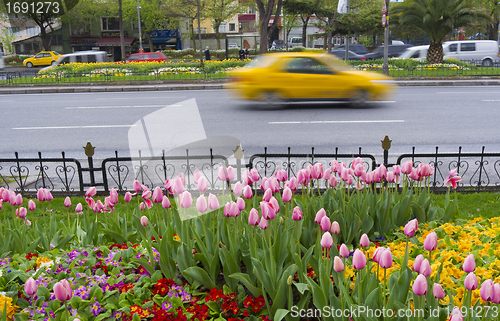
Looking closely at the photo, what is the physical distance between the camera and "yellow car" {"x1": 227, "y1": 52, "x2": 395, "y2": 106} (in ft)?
42.3

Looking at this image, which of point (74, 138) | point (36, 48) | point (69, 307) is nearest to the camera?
point (69, 307)

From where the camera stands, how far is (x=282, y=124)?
36.7 feet

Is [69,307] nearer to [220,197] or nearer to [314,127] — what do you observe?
[220,197]

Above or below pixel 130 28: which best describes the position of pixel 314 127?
below

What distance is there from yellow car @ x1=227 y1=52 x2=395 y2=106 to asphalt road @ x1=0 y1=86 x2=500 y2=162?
15.4 inches

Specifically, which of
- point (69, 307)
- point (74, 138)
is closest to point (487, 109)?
point (74, 138)

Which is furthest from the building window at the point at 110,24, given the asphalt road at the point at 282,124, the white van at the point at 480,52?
the asphalt road at the point at 282,124

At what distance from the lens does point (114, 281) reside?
321 cm

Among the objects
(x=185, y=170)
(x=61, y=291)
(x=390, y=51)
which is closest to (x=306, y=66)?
(x=185, y=170)

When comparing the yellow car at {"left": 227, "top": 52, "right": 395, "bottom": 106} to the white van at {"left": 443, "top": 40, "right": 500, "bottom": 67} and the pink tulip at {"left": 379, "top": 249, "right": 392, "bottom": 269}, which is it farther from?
the white van at {"left": 443, "top": 40, "right": 500, "bottom": 67}

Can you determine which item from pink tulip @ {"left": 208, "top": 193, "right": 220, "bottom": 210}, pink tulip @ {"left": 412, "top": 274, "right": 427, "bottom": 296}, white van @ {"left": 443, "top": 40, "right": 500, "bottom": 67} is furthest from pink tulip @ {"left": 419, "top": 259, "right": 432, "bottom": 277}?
white van @ {"left": 443, "top": 40, "right": 500, "bottom": 67}

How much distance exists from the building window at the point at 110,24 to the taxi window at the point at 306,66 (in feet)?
159

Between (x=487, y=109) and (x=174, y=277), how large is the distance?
1199 centimetres

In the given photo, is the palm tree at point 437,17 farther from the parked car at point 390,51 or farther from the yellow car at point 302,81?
the yellow car at point 302,81
